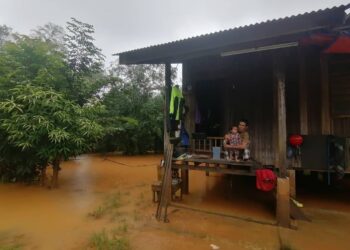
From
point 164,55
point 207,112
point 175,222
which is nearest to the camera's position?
point 175,222

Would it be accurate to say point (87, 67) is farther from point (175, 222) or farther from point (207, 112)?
point (175, 222)

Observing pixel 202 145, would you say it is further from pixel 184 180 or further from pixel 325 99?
pixel 325 99

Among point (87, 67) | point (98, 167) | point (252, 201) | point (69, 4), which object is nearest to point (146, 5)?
point (69, 4)

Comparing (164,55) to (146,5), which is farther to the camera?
(146,5)

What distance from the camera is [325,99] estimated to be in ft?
20.0

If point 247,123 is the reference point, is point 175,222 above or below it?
below

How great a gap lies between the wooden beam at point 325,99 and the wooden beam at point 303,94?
13.2 inches

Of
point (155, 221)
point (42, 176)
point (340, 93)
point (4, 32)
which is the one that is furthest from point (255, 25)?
point (4, 32)

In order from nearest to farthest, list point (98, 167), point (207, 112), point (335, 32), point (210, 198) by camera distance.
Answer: point (335, 32) < point (210, 198) < point (207, 112) < point (98, 167)

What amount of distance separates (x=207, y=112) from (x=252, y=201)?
9.96 ft

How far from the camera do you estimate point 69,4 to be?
1644cm

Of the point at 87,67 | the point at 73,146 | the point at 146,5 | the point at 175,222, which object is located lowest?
the point at 175,222

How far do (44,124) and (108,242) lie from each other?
434 centimetres

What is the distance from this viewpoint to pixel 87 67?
12.3m
